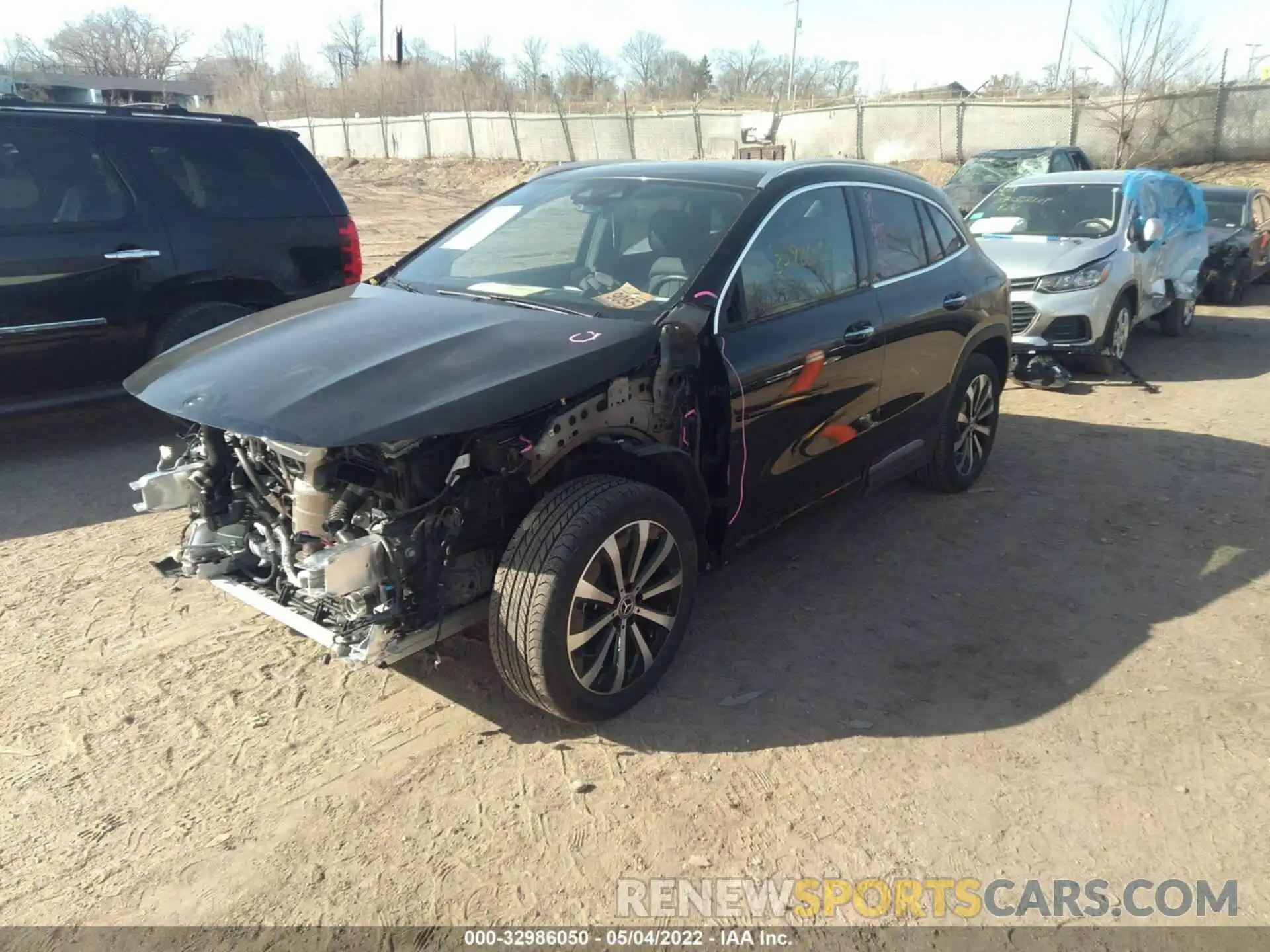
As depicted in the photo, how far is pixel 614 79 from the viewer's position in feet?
210

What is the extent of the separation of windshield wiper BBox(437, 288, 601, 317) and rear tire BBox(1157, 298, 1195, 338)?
912cm

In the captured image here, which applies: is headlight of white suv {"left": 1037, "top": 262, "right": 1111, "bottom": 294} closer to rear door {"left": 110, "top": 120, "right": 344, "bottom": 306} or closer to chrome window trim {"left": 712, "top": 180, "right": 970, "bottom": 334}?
chrome window trim {"left": 712, "top": 180, "right": 970, "bottom": 334}

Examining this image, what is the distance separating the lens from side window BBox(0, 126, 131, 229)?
5.50 metres

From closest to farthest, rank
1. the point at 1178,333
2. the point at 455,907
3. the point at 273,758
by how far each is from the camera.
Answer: the point at 455,907 < the point at 273,758 < the point at 1178,333

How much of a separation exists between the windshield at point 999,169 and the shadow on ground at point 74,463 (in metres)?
13.3

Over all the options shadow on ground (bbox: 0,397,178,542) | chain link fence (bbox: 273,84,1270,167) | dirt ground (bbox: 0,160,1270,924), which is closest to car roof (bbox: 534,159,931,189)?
dirt ground (bbox: 0,160,1270,924)

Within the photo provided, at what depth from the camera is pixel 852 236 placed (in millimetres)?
4434

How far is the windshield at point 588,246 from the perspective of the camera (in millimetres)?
3770

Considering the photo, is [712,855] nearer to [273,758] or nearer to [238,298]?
[273,758]

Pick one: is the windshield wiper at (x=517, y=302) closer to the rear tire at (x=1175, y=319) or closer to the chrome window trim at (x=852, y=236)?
the chrome window trim at (x=852, y=236)

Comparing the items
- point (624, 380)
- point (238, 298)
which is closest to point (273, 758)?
point (624, 380)

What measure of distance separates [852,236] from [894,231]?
463 millimetres

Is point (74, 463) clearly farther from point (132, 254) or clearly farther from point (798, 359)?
point (798, 359)

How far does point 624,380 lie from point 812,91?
58.6 m
